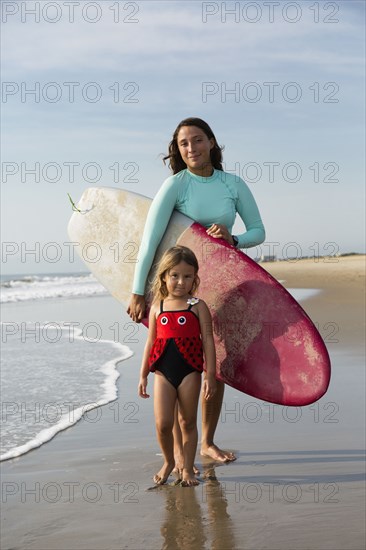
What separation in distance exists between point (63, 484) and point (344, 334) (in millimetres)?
5470

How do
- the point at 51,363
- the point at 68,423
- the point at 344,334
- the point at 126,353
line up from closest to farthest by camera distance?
the point at 68,423
the point at 51,363
the point at 126,353
the point at 344,334

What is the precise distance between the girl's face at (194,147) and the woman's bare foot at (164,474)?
1.43 m

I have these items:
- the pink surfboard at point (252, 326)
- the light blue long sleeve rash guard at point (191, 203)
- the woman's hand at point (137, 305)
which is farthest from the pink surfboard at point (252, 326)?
the woman's hand at point (137, 305)

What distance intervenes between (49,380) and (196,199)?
2976 millimetres

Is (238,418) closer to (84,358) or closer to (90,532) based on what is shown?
(90,532)

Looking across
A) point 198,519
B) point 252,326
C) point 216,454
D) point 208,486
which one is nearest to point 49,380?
point 216,454

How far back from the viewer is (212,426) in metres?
3.90

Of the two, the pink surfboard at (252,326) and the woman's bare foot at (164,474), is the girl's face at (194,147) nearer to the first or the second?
the pink surfboard at (252,326)

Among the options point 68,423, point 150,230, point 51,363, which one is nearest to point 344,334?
point 51,363

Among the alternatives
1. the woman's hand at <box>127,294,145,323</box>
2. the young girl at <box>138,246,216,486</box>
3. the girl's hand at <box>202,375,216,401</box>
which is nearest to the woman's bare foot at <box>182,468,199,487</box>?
the young girl at <box>138,246,216,486</box>

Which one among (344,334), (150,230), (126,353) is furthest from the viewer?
(344,334)

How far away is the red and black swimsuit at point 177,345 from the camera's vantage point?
3.28m

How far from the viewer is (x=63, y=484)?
3445 millimetres

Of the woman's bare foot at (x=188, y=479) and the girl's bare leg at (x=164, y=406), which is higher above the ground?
the girl's bare leg at (x=164, y=406)
